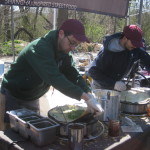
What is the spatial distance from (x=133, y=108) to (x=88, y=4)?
4.13ft

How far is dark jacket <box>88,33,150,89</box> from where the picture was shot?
2.26m

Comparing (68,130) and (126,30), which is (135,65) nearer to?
(126,30)

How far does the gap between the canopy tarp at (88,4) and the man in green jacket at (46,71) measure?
0.56m

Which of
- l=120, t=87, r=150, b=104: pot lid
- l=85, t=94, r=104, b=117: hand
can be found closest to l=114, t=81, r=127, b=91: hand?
l=120, t=87, r=150, b=104: pot lid

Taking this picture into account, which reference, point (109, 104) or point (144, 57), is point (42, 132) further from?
point (144, 57)

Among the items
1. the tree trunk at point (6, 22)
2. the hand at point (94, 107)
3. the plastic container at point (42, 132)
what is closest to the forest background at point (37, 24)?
the tree trunk at point (6, 22)

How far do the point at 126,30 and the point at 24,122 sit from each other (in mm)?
1248

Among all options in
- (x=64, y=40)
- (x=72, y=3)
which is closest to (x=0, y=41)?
(x=72, y=3)

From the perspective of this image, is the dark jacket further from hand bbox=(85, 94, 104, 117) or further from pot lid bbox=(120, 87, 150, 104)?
hand bbox=(85, 94, 104, 117)

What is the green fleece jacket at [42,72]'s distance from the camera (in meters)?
1.48

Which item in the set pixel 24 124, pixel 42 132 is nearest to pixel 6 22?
pixel 24 124

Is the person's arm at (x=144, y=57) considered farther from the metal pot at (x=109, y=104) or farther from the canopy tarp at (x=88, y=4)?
the metal pot at (x=109, y=104)

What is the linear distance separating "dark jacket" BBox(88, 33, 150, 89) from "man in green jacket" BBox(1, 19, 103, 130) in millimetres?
440

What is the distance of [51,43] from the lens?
64.7 inches
